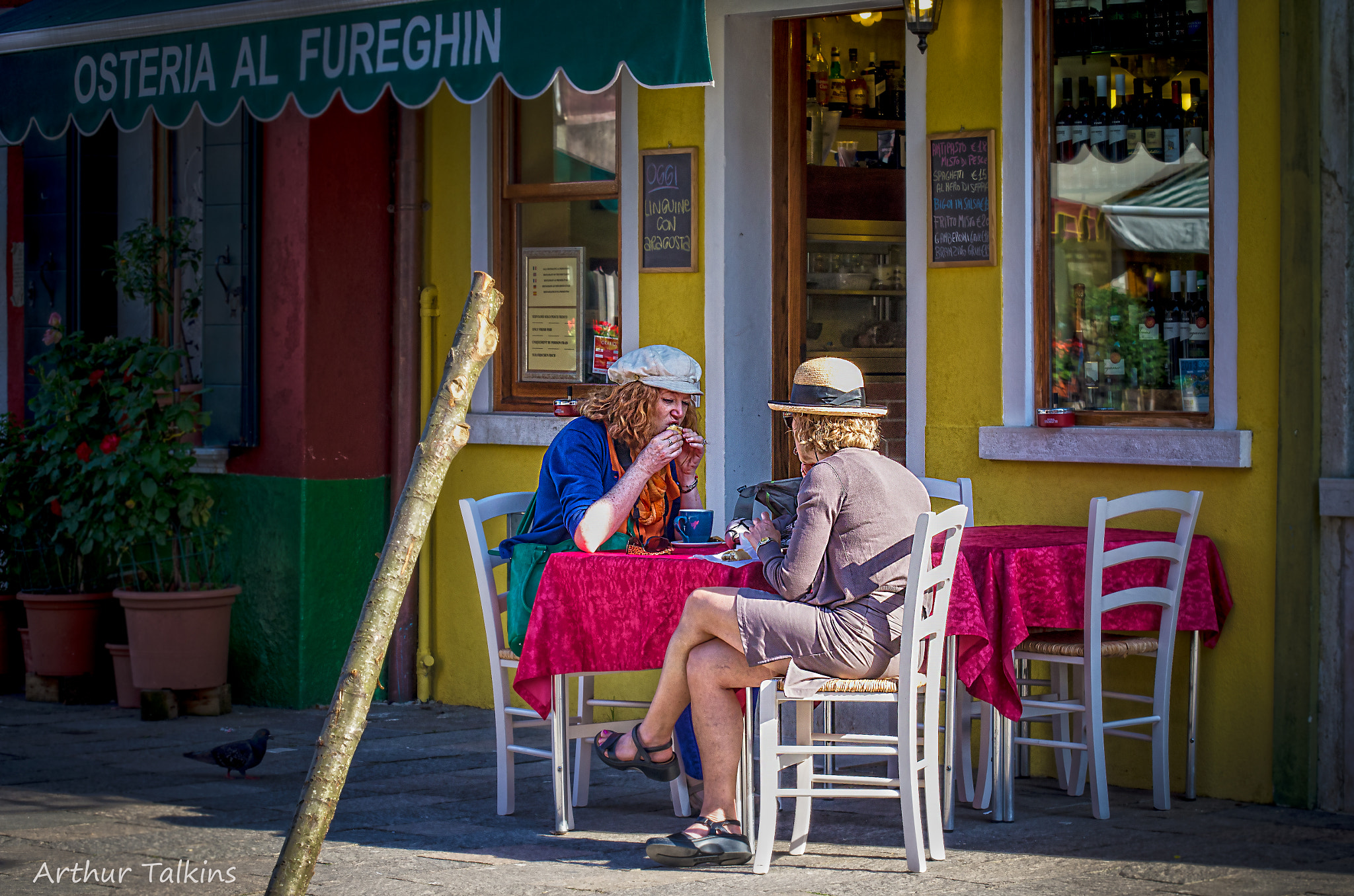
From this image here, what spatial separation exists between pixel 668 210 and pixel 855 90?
109cm

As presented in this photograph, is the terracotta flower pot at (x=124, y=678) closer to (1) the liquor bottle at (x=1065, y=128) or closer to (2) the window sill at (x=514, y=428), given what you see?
(2) the window sill at (x=514, y=428)

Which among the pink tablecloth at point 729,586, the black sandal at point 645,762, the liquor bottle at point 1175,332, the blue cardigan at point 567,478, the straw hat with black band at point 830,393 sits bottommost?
the black sandal at point 645,762

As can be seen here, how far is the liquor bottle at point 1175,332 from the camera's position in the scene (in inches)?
246

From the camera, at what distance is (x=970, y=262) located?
658 cm

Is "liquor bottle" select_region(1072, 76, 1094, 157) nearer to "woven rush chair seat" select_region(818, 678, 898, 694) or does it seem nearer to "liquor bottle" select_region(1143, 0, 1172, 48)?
"liquor bottle" select_region(1143, 0, 1172, 48)

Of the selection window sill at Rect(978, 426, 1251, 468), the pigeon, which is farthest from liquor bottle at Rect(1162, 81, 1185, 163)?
the pigeon

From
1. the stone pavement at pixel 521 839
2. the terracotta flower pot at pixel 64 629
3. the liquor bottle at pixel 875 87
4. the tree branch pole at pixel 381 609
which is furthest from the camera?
the terracotta flower pot at pixel 64 629

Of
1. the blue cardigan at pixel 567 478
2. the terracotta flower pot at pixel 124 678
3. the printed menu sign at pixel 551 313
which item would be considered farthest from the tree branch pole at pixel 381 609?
the terracotta flower pot at pixel 124 678

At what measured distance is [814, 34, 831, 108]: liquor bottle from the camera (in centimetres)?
764

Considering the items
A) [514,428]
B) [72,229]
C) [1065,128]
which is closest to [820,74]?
[1065,128]

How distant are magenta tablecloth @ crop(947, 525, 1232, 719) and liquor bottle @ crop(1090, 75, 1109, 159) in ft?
4.84

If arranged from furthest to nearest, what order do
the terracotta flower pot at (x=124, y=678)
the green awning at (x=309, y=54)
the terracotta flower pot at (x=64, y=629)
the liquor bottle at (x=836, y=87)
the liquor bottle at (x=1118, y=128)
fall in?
the terracotta flower pot at (x=64, y=629)
the terracotta flower pot at (x=124, y=678)
the liquor bottle at (x=836, y=87)
the liquor bottle at (x=1118, y=128)
the green awning at (x=309, y=54)

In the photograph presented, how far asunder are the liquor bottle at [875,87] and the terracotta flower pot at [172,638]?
377 cm

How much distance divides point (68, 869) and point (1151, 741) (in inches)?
141
